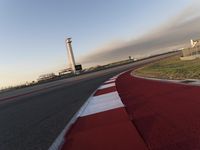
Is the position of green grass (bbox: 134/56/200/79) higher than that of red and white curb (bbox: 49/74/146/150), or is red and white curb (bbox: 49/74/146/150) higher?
red and white curb (bbox: 49/74/146/150)

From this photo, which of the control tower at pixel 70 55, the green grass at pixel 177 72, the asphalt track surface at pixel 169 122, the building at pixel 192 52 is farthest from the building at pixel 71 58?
the asphalt track surface at pixel 169 122

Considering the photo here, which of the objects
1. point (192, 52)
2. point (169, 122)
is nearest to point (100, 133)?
point (169, 122)

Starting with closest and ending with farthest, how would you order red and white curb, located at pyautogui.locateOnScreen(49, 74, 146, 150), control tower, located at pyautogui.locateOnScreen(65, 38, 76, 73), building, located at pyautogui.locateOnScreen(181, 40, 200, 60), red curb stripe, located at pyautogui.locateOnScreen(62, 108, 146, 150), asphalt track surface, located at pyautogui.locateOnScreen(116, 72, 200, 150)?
asphalt track surface, located at pyautogui.locateOnScreen(116, 72, 200, 150)
red curb stripe, located at pyautogui.locateOnScreen(62, 108, 146, 150)
red and white curb, located at pyautogui.locateOnScreen(49, 74, 146, 150)
building, located at pyautogui.locateOnScreen(181, 40, 200, 60)
control tower, located at pyautogui.locateOnScreen(65, 38, 76, 73)

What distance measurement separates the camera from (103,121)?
7.72 metres

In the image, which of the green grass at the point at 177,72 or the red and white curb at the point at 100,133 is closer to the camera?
the red and white curb at the point at 100,133

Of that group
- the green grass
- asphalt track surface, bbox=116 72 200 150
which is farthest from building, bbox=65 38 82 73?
asphalt track surface, bbox=116 72 200 150

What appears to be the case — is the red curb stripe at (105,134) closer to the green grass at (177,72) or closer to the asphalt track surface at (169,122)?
the asphalt track surface at (169,122)

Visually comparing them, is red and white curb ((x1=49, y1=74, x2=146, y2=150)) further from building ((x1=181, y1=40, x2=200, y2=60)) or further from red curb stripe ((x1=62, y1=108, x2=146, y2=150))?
building ((x1=181, y1=40, x2=200, y2=60))

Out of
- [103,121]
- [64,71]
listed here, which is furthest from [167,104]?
[64,71]

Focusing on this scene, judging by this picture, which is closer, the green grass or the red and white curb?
the red and white curb

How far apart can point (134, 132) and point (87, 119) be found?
2.65m

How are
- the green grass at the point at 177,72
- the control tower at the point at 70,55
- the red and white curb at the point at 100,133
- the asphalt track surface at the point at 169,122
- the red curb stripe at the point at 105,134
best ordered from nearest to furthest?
the asphalt track surface at the point at 169,122 < the red curb stripe at the point at 105,134 < the red and white curb at the point at 100,133 < the green grass at the point at 177,72 < the control tower at the point at 70,55

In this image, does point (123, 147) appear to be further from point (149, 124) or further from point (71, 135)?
point (71, 135)

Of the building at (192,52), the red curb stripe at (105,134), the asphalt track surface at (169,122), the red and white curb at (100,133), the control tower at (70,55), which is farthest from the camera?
the control tower at (70,55)
